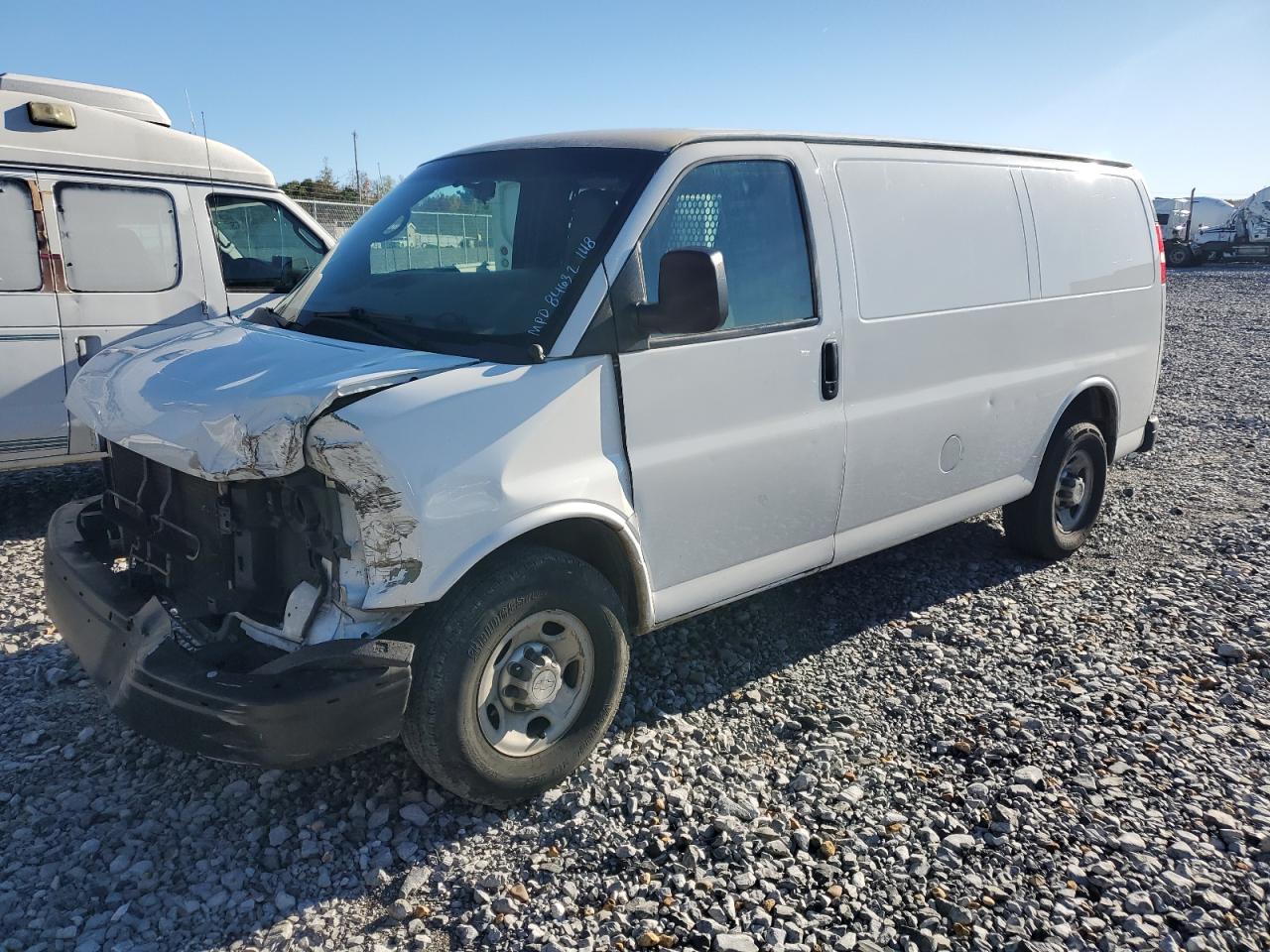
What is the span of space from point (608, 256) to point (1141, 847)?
2.61 meters

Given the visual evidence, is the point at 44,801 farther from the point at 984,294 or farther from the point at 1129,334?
the point at 1129,334

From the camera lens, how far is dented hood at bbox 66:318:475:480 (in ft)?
9.04

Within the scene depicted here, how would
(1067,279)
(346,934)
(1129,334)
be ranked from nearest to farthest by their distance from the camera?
1. (346,934)
2. (1067,279)
3. (1129,334)

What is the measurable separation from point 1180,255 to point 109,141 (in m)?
41.1

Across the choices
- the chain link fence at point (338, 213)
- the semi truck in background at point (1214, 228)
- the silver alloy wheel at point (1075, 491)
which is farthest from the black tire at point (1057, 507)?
the semi truck in background at point (1214, 228)

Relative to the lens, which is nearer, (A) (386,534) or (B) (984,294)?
(A) (386,534)

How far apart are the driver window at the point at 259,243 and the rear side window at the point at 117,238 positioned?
0.35 meters

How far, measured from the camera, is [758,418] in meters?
3.73

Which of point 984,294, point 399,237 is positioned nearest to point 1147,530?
point 984,294

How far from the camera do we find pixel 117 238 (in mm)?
6348

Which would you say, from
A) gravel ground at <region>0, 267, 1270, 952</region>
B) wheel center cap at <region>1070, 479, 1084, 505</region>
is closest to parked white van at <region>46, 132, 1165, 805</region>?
gravel ground at <region>0, 267, 1270, 952</region>

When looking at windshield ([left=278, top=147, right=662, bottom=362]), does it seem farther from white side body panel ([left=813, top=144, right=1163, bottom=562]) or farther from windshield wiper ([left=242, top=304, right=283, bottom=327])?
white side body panel ([left=813, top=144, right=1163, bottom=562])

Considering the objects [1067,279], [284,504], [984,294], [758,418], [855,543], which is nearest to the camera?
[284,504]

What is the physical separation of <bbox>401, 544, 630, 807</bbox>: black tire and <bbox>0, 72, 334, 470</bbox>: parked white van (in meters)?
3.79
